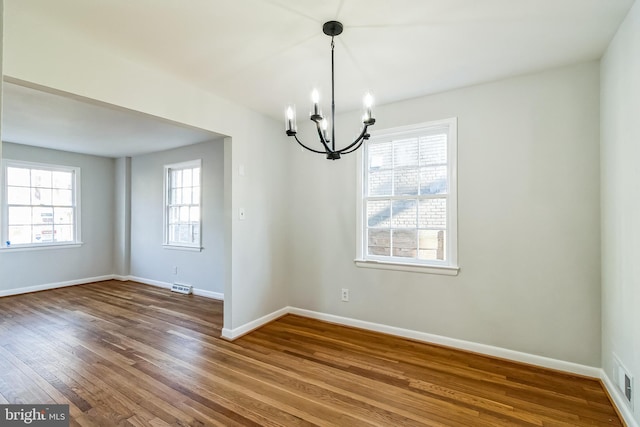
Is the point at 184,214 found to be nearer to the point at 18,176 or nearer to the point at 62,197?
the point at 62,197

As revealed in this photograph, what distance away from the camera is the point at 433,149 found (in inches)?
124

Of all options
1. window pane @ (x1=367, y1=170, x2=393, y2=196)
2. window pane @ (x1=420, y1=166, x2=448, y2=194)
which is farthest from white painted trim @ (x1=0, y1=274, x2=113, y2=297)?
window pane @ (x1=420, y1=166, x2=448, y2=194)

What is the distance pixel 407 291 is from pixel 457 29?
2.37 meters

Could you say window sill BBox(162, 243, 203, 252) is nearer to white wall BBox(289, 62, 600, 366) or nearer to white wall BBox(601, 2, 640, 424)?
white wall BBox(289, 62, 600, 366)

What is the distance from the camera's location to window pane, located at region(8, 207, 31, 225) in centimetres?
503

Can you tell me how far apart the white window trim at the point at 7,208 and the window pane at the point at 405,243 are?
5485 mm

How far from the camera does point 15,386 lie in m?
2.31

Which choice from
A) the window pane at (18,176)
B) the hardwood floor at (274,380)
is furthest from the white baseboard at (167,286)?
the window pane at (18,176)

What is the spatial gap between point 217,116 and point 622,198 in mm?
3378

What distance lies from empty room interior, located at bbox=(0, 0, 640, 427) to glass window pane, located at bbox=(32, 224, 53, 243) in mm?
1471

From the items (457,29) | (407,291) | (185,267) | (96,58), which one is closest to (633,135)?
(457,29)

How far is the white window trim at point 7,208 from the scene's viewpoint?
494 cm

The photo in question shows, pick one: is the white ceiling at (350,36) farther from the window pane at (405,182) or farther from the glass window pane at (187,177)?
the glass window pane at (187,177)

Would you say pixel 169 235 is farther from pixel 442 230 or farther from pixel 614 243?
pixel 614 243
